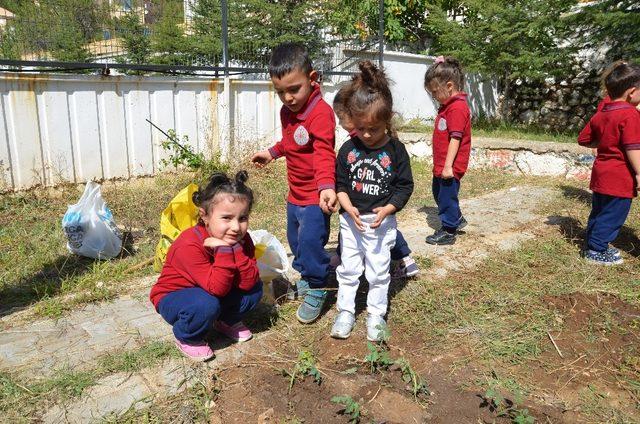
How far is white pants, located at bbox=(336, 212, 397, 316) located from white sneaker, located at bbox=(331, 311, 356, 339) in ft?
0.12

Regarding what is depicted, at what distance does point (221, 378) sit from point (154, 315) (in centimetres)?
86

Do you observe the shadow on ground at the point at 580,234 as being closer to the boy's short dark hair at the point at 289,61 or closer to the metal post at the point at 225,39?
the boy's short dark hair at the point at 289,61

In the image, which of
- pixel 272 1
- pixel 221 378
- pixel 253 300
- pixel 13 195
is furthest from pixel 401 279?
pixel 272 1

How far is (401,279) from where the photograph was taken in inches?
137

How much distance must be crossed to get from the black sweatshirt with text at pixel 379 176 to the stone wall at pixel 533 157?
5.27m

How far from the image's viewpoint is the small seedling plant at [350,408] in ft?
6.61

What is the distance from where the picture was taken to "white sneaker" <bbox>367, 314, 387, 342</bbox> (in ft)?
8.69

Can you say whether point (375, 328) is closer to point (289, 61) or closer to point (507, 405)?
point (507, 405)

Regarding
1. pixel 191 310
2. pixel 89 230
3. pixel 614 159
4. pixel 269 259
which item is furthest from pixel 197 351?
pixel 614 159

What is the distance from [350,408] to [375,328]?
70 centimetres

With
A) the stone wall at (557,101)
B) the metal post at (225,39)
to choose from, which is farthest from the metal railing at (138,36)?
the stone wall at (557,101)

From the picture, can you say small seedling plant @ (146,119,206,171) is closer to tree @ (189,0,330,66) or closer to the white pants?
tree @ (189,0,330,66)

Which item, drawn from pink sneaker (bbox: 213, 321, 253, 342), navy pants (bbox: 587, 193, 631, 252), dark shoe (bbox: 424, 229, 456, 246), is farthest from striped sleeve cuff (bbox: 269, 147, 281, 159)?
navy pants (bbox: 587, 193, 631, 252)

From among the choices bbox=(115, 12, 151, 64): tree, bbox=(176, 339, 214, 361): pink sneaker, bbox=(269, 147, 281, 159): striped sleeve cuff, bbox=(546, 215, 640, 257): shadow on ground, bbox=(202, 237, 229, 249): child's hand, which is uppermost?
bbox=(115, 12, 151, 64): tree
